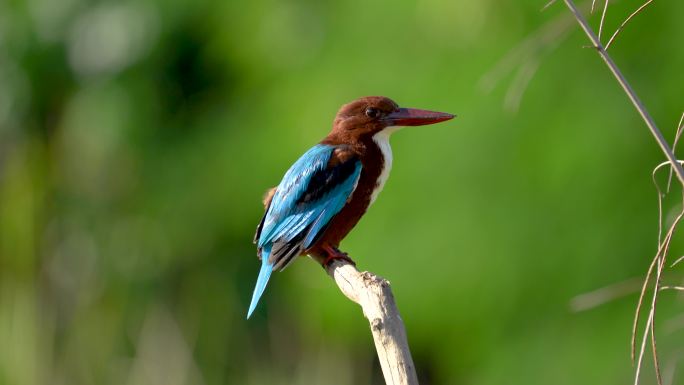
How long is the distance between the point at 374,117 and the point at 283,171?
185cm

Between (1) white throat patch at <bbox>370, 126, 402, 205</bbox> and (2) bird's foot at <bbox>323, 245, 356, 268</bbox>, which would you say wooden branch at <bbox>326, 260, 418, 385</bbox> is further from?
(1) white throat patch at <bbox>370, 126, 402, 205</bbox>

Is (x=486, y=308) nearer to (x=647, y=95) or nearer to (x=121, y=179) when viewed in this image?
(x=647, y=95)

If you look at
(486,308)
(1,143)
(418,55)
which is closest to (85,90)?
(1,143)

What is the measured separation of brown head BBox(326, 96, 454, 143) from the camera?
300 centimetres

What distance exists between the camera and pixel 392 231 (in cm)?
422

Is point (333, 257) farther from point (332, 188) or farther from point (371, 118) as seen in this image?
point (371, 118)

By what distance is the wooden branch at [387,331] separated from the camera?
68.2 inches

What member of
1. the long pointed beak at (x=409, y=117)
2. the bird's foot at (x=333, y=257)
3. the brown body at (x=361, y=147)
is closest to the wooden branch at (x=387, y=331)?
the bird's foot at (x=333, y=257)

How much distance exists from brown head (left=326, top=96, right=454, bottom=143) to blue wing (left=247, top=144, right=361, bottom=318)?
10 cm

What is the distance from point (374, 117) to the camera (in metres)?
3.01

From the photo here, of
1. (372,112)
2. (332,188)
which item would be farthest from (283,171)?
(332,188)

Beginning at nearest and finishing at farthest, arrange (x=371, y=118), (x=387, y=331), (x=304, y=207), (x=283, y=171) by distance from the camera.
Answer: (x=387, y=331)
(x=304, y=207)
(x=371, y=118)
(x=283, y=171)

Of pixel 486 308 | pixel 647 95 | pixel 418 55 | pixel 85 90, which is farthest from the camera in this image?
pixel 85 90

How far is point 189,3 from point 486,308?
260cm
